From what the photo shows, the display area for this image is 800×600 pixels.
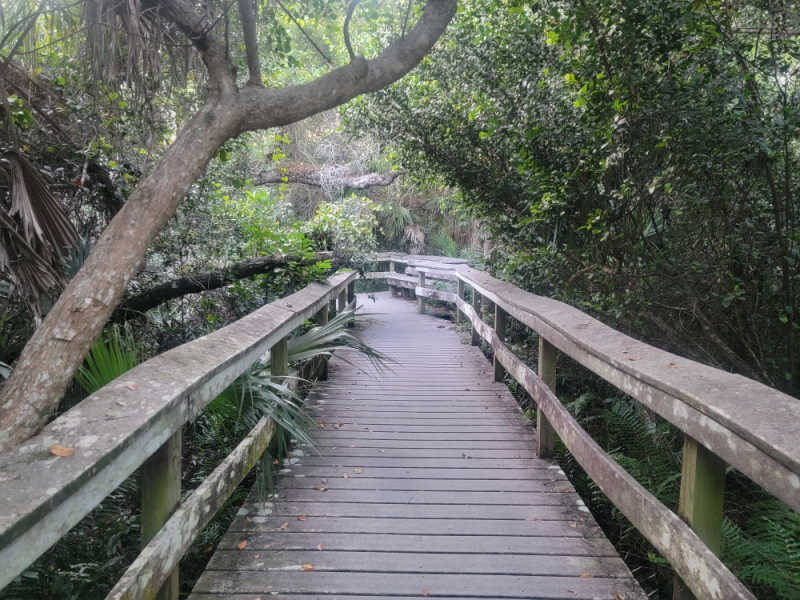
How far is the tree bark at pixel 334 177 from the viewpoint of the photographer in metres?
14.0

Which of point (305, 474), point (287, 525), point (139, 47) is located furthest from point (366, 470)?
point (139, 47)

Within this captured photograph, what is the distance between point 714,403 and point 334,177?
527 inches

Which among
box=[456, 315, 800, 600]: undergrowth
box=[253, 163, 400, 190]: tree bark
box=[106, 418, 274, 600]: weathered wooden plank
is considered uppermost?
box=[253, 163, 400, 190]: tree bark

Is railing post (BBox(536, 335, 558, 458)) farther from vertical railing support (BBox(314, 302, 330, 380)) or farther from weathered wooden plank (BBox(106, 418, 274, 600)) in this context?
vertical railing support (BBox(314, 302, 330, 380))

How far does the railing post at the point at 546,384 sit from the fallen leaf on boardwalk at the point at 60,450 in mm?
2778

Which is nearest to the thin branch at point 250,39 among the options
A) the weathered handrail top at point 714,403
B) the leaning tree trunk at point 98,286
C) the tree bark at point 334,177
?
the leaning tree trunk at point 98,286

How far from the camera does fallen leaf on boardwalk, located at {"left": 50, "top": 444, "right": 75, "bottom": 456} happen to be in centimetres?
124

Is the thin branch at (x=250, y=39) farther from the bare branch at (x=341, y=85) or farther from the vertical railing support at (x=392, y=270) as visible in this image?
the vertical railing support at (x=392, y=270)

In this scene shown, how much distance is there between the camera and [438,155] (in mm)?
5664

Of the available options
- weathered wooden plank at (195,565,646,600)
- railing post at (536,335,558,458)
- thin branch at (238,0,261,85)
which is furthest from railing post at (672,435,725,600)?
thin branch at (238,0,261,85)

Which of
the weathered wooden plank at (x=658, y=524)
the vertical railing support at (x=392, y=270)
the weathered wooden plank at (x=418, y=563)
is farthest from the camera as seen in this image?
the vertical railing support at (x=392, y=270)

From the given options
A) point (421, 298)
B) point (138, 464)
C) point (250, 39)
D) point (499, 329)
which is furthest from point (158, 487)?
point (421, 298)

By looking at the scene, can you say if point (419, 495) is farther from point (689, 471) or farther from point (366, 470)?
point (689, 471)

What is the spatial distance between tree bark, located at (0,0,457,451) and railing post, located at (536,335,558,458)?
238 centimetres
